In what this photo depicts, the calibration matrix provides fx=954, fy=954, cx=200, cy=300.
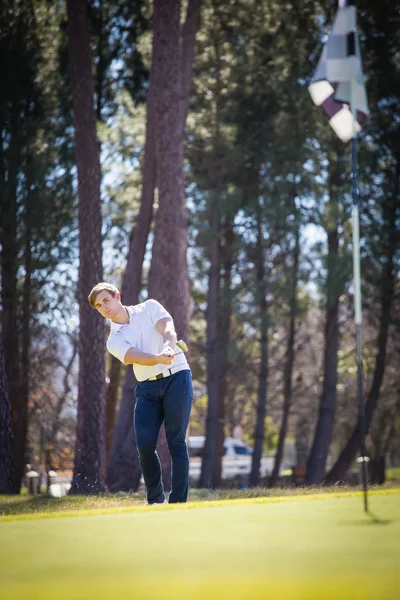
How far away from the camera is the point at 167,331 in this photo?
641 cm

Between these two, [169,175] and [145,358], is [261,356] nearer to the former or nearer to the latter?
[169,175]

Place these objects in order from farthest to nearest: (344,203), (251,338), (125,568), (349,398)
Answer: (349,398)
(251,338)
(344,203)
(125,568)

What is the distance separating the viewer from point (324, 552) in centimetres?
276

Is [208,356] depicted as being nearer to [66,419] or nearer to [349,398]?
[66,419]

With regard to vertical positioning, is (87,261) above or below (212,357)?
above

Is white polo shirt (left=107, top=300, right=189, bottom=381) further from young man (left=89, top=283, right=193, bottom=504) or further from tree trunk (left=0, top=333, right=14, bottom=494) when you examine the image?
tree trunk (left=0, top=333, right=14, bottom=494)

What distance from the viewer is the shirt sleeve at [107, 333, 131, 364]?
21.1ft

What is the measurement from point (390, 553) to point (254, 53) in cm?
2124

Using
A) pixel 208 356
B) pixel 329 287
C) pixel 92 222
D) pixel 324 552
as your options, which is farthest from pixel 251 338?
pixel 324 552

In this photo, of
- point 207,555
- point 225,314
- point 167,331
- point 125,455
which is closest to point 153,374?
point 167,331

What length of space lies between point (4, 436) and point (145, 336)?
269 inches

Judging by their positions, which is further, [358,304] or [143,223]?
[143,223]

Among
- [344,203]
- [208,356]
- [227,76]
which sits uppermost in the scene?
[227,76]

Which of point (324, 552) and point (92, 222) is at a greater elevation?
point (92, 222)
